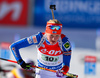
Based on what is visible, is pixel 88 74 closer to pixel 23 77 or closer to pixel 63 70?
pixel 23 77

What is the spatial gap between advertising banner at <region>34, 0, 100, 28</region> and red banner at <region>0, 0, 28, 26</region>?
1032 millimetres

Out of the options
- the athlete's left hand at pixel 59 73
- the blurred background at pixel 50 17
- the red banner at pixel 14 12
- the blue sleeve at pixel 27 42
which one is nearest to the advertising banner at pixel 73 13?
the blurred background at pixel 50 17

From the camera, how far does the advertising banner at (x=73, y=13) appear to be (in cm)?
1867

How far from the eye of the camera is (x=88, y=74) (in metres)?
7.75

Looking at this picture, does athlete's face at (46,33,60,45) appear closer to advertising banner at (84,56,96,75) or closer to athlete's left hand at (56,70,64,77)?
athlete's left hand at (56,70,64,77)

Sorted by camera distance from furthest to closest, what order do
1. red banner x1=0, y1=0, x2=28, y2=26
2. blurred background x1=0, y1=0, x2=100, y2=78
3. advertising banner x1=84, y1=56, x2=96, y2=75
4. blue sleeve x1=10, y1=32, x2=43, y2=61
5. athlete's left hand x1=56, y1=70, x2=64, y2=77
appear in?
red banner x1=0, y1=0, x2=28, y2=26 < blurred background x1=0, y1=0, x2=100, y2=78 < advertising banner x1=84, y1=56, x2=96, y2=75 < blue sleeve x1=10, y1=32, x2=43, y2=61 < athlete's left hand x1=56, y1=70, x2=64, y2=77

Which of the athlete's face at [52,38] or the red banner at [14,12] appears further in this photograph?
the red banner at [14,12]

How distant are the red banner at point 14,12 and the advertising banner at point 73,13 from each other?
1032 mm

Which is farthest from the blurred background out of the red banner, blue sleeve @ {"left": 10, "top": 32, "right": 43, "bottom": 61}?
blue sleeve @ {"left": 10, "top": 32, "right": 43, "bottom": 61}

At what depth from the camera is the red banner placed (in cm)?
2073

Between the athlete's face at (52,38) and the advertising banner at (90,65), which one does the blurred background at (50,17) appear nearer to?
the advertising banner at (90,65)

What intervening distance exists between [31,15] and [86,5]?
4.17 meters

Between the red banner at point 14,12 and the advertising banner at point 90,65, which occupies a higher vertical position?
the red banner at point 14,12

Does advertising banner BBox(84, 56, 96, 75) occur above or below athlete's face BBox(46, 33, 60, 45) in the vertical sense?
below
